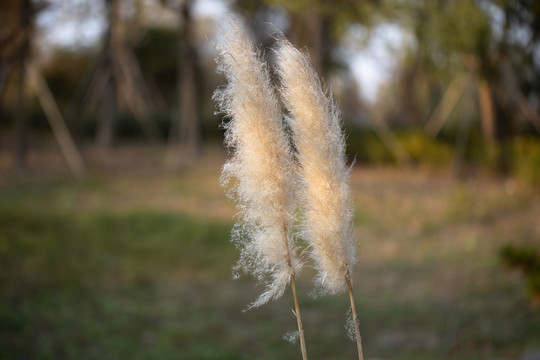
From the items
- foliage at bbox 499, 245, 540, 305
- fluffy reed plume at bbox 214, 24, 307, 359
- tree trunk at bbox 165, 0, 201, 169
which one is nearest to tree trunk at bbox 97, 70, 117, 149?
tree trunk at bbox 165, 0, 201, 169

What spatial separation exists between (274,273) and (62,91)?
2050 cm

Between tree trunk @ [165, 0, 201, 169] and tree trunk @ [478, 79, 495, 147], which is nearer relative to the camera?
tree trunk @ [478, 79, 495, 147]

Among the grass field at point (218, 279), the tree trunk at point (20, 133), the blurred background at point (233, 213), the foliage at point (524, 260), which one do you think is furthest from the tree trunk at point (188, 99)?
the foliage at point (524, 260)

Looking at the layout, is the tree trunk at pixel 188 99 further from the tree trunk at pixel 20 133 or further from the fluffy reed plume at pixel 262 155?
the fluffy reed plume at pixel 262 155

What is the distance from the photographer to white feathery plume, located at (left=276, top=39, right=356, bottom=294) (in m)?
1.39

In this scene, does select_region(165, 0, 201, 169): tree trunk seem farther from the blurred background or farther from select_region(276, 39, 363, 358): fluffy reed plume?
select_region(276, 39, 363, 358): fluffy reed plume

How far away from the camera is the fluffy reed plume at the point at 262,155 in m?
1.39

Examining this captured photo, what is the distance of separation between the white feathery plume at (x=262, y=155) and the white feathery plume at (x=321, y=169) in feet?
0.17

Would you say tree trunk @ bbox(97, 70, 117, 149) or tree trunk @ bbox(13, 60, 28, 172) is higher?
tree trunk @ bbox(97, 70, 117, 149)

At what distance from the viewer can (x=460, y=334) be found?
16.5ft

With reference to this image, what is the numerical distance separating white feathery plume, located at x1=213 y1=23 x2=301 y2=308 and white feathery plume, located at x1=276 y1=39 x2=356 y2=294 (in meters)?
0.05

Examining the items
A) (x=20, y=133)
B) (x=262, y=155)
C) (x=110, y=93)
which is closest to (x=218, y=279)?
(x=262, y=155)

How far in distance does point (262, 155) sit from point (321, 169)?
6.2 inches

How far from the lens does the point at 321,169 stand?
4.59ft
